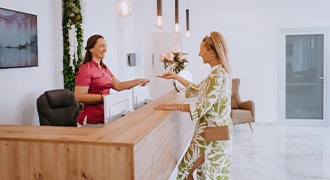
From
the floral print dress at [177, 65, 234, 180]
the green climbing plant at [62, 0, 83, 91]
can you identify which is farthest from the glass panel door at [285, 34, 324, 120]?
the floral print dress at [177, 65, 234, 180]

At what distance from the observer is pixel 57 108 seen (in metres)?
4.15

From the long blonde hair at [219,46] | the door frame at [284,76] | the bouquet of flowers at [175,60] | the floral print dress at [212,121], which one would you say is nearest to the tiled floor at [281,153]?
the door frame at [284,76]

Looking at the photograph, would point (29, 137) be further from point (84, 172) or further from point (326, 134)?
point (326, 134)

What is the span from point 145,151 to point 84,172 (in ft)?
1.13

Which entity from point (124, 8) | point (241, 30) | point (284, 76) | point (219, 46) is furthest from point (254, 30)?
point (219, 46)

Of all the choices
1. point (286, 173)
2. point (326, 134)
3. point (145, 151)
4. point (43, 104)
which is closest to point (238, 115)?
point (326, 134)

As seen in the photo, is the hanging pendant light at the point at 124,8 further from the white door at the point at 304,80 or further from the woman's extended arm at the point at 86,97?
the white door at the point at 304,80

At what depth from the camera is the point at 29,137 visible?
6.59 feet

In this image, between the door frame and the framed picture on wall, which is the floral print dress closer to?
the framed picture on wall

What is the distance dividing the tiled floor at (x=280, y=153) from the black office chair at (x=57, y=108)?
4.98ft

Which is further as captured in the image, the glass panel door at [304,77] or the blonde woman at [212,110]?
the glass panel door at [304,77]

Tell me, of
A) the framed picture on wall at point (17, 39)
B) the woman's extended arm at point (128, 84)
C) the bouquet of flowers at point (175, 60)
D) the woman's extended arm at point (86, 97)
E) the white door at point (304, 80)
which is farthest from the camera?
the white door at point (304, 80)

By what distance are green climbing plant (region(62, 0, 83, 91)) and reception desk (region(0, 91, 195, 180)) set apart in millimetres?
2806

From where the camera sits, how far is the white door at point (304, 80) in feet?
26.1
